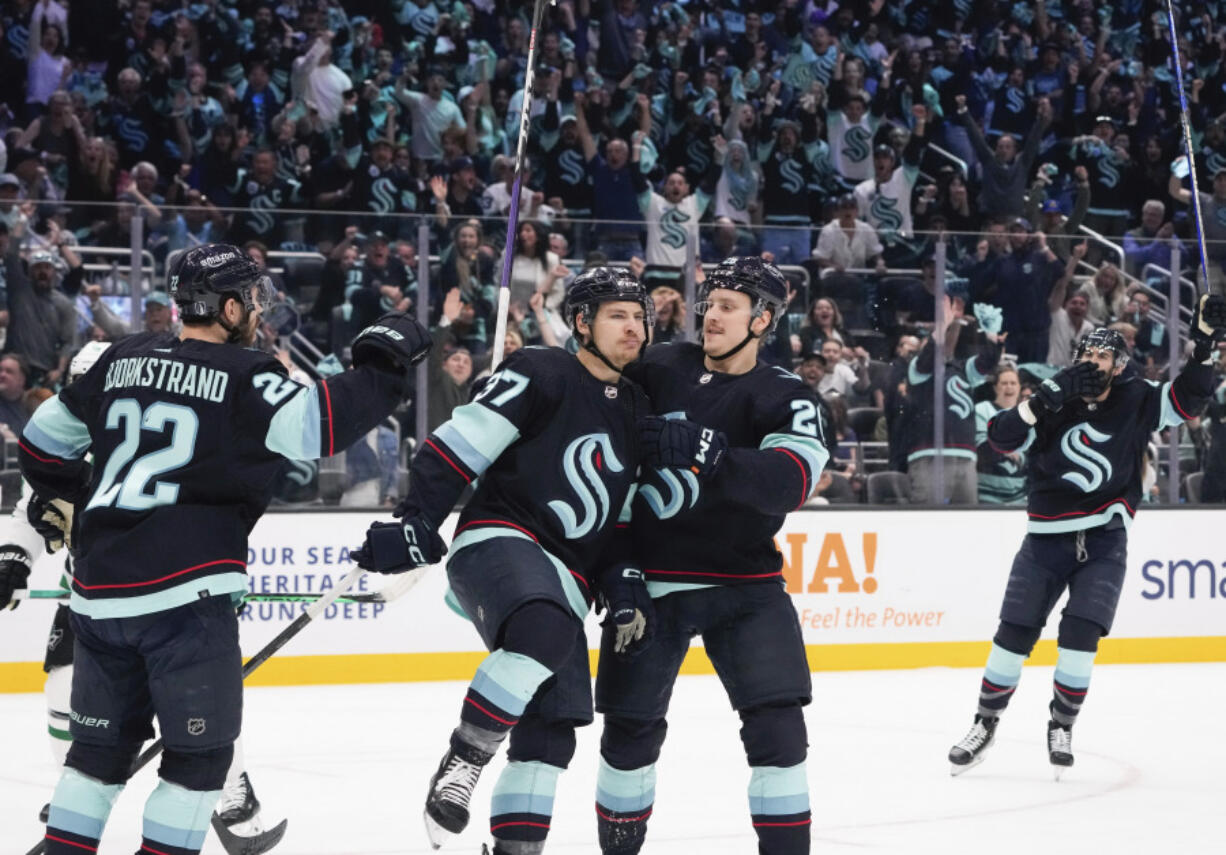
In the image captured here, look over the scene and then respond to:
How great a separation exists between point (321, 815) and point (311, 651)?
2781 mm

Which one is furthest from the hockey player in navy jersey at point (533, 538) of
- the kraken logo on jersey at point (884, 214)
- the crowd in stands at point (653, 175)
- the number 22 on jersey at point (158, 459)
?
the kraken logo on jersey at point (884, 214)

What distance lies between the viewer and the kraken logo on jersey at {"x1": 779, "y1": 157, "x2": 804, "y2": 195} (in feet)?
35.9

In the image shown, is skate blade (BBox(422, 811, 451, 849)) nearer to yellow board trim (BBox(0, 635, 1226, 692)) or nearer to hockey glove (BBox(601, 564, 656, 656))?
hockey glove (BBox(601, 564, 656, 656))

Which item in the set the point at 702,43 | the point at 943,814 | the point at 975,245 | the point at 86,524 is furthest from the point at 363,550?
the point at 702,43

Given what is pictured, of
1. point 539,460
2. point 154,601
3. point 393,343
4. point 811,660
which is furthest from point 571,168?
point 154,601

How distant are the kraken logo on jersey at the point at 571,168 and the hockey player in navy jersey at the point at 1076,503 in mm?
5086

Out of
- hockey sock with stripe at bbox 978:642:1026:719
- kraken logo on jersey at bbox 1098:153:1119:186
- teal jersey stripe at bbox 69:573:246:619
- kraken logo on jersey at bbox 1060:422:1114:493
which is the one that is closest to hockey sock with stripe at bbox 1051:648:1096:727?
hockey sock with stripe at bbox 978:642:1026:719

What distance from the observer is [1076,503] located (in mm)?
5762

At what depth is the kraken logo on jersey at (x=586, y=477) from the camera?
11.4 feet

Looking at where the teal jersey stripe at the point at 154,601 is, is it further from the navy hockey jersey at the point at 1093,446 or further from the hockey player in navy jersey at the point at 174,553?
the navy hockey jersey at the point at 1093,446

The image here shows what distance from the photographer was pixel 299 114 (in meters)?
10.4

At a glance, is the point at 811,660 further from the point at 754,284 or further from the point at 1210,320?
the point at 754,284

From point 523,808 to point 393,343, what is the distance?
37.6 inches

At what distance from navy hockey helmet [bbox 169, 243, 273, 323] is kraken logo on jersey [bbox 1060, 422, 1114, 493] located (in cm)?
337
